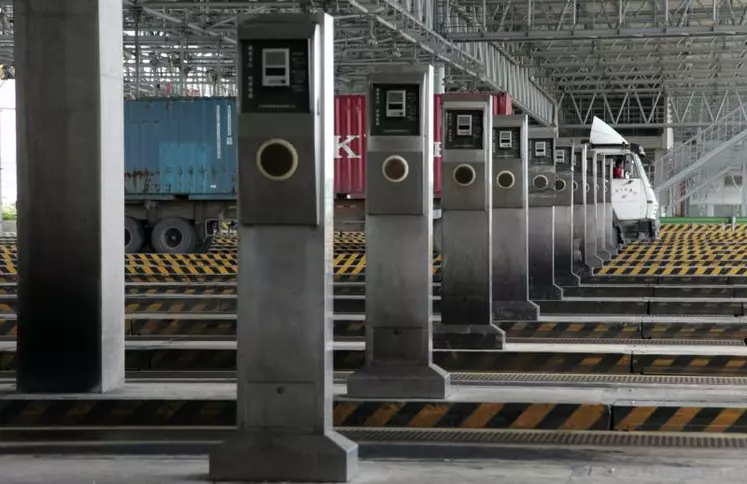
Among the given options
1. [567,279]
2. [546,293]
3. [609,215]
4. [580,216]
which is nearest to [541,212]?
[546,293]

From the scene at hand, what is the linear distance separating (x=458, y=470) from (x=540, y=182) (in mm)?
10376

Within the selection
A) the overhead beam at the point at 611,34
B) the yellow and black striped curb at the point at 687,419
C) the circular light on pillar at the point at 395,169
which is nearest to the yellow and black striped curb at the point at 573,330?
the circular light on pillar at the point at 395,169

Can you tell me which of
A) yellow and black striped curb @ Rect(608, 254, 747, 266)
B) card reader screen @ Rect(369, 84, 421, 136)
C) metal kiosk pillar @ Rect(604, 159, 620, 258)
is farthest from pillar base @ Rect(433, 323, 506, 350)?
metal kiosk pillar @ Rect(604, 159, 620, 258)

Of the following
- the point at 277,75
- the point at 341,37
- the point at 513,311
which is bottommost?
the point at 513,311

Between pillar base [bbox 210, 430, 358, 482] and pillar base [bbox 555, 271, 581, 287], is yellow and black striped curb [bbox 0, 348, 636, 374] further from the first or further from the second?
pillar base [bbox 555, 271, 581, 287]

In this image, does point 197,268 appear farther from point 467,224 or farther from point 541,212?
point 467,224

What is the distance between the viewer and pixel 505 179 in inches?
595

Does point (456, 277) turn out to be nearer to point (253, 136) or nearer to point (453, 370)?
point (453, 370)

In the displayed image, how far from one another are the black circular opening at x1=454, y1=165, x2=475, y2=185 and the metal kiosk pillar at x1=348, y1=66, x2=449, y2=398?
2356 millimetres

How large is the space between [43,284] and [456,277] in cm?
460

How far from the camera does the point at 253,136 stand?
7316mm

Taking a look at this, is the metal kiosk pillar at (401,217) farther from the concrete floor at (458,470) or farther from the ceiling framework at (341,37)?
the ceiling framework at (341,37)

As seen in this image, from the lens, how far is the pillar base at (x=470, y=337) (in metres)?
13.4

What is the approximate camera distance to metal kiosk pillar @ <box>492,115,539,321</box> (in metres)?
15.1
